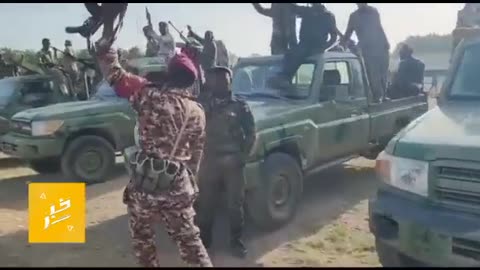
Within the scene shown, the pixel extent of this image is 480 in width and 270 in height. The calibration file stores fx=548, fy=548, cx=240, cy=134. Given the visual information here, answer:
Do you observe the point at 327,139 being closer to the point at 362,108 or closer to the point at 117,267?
the point at 362,108

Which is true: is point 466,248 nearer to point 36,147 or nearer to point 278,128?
point 278,128

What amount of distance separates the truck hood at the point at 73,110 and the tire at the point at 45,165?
62 cm

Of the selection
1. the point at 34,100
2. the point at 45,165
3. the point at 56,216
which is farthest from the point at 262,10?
the point at 34,100

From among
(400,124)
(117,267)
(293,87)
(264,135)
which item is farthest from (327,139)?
(117,267)

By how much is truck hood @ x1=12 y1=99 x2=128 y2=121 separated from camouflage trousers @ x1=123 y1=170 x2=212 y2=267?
165 inches

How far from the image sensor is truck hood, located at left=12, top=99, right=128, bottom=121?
278 inches

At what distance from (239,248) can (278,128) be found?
117 centimetres

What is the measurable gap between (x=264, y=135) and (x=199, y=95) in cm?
82

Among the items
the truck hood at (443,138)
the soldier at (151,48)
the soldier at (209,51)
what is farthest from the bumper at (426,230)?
the soldier at (151,48)

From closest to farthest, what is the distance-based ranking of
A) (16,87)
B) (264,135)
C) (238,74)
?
(264,135), (238,74), (16,87)

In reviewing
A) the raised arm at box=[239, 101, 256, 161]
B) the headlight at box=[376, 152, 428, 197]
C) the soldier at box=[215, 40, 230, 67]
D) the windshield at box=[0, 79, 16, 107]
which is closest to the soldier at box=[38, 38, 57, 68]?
the windshield at box=[0, 79, 16, 107]

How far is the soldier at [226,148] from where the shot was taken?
417cm

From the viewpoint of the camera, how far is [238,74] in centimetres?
611

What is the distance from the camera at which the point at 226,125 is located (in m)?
4.17
